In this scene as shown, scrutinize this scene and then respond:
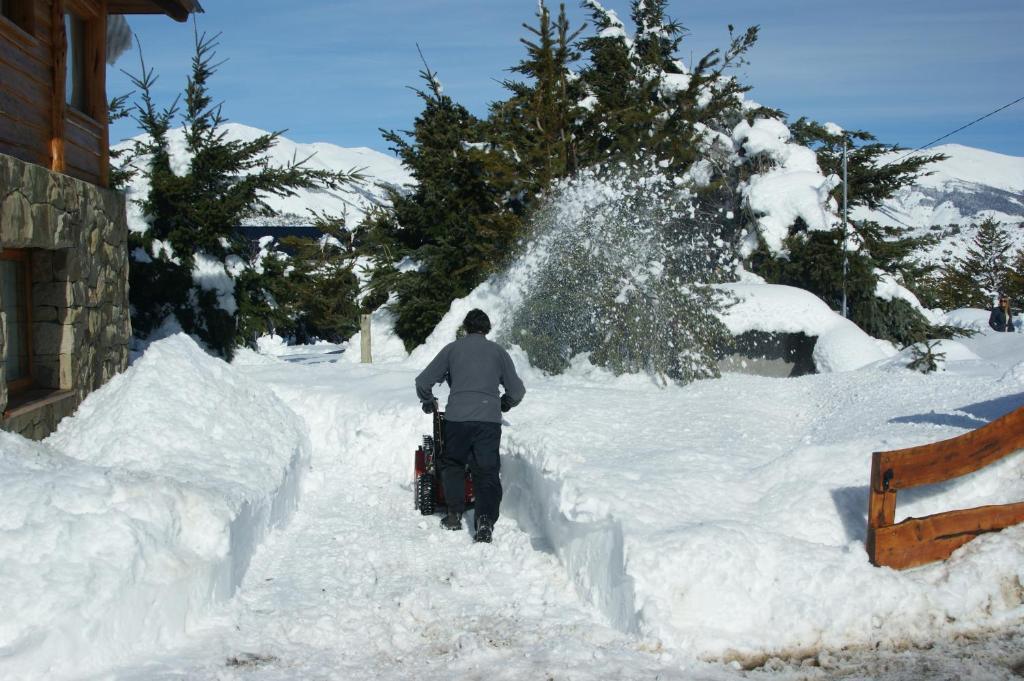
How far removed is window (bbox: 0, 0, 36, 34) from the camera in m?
7.53

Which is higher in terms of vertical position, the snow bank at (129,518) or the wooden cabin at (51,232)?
the wooden cabin at (51,232)

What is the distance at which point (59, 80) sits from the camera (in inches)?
314

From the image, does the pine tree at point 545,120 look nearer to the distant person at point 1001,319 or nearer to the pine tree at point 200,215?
the pine tree at point 200,215

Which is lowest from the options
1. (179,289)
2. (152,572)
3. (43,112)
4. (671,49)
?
(152,572)

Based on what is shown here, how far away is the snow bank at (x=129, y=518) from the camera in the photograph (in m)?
4.21

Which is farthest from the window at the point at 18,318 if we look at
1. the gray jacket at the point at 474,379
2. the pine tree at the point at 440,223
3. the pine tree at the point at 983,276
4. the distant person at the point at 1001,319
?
the pine tree at the point at 983,276

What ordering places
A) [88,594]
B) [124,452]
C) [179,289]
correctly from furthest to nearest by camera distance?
[179,289] < [124,452] < [88,594]

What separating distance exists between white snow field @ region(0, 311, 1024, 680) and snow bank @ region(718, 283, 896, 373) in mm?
5226

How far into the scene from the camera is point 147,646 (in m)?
4.57

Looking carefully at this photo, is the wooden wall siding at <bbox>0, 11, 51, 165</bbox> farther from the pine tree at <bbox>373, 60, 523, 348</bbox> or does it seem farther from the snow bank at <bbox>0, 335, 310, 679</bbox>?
the pine tree at <bbox>373, 60, 523, 348</bbox>

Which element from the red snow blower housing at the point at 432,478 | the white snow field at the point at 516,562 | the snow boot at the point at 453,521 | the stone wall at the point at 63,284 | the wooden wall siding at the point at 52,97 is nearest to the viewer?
the white snow field at the point at 516,562

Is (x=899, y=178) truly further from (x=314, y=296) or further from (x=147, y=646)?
(x=147, y=646)

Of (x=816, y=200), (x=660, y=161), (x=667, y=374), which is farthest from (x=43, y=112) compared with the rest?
(x=816, y=200)

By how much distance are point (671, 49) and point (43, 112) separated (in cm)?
2092
